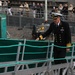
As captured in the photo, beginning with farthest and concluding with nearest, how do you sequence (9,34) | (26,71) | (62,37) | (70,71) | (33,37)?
(9,34) → (33,37) → (70,71) → (62,37) → (26,71)

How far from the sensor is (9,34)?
80.0 feet

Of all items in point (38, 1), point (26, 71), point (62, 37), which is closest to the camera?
point (26, 71)

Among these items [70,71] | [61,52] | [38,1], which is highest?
[38,1]

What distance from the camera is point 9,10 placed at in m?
30.1

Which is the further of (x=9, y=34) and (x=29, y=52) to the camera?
(x=9, y=34)

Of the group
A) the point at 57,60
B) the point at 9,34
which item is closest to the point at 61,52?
the point at 57,60

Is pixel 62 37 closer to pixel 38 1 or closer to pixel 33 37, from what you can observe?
pixel 33 37

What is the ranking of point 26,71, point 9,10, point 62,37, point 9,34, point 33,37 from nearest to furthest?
point 26,71 → point 62,37 → point 33,37 → point 9,34 → point 9,10

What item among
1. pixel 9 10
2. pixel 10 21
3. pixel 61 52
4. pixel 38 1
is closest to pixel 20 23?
pixel 10 21

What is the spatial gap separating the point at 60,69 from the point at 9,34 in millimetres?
16013

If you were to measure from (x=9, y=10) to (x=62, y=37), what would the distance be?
22296 mm

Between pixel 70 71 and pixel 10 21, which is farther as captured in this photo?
pixel 10 21

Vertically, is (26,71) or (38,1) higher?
(38,1)

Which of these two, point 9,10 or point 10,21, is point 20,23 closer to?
point 10,21
